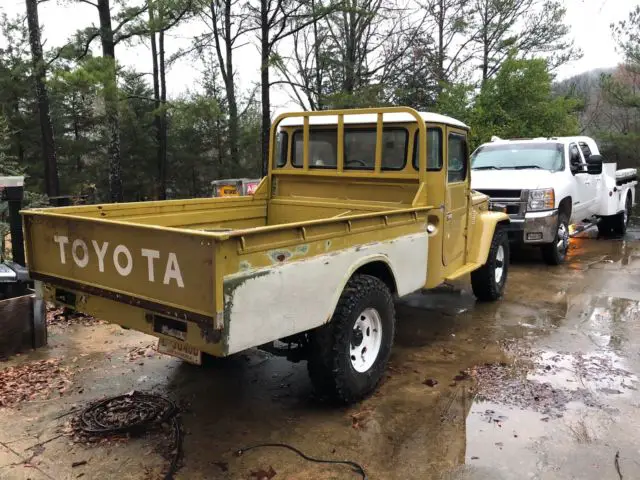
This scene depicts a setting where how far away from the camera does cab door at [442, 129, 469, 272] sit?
5.14 meters

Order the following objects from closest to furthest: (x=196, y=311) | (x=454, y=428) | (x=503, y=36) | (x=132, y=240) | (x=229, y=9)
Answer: (x=196, y=311), (x=132, y=240), (x=454, y=428), (x=229, y=9), (x=503, y=36)

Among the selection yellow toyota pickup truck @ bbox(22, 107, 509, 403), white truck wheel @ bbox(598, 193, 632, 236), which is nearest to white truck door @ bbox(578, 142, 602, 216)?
white truck wheel @ bbox(598, 193, 632, 236)

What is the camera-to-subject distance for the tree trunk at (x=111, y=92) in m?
10.8

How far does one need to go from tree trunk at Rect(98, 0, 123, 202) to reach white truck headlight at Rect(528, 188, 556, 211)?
27.5ft

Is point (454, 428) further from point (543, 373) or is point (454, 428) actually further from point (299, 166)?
point (299, 166)

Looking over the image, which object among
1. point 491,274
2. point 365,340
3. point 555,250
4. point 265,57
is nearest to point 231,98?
point 265,57

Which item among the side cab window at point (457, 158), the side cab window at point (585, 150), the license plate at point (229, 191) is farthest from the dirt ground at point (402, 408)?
the license plate at point (229, 191)

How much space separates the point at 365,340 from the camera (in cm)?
410

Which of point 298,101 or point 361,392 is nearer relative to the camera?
point 361,392

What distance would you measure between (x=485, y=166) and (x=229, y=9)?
12.8 meters

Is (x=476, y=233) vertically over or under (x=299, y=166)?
under

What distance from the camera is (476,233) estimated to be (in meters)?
6.08

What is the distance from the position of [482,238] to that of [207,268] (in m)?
4.09

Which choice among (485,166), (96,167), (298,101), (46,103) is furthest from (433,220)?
(96,167)
